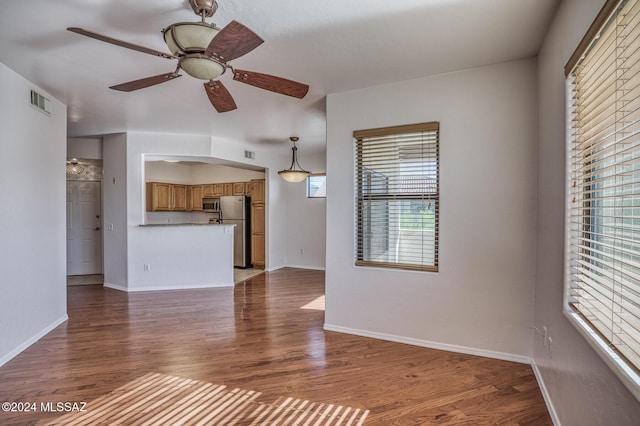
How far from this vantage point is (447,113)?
2889 mm

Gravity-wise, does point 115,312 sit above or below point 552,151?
below

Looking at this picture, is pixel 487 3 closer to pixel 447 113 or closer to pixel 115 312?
pixel 447 113

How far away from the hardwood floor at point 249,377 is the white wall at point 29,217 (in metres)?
0.26

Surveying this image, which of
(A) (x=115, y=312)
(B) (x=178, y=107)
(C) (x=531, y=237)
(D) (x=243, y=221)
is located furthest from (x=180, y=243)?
(C) (x=531, y=237)

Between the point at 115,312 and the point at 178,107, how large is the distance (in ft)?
8.78

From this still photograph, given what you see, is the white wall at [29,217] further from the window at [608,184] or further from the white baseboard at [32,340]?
the window at [608,184]

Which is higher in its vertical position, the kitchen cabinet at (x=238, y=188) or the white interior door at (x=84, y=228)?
the kitchen cabinet at (x=238, y=188)

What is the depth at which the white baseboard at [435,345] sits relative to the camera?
2691 millimetres

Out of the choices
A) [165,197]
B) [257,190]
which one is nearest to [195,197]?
[165,197]

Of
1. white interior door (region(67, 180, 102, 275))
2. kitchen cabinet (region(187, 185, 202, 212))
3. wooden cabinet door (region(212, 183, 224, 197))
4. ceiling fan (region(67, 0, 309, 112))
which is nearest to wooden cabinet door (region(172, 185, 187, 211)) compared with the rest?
kitchen cabinet (region(187, 185, 202, 212))

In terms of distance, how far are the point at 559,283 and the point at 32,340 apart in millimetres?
4439

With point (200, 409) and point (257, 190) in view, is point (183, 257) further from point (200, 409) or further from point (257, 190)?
point (200, 409)

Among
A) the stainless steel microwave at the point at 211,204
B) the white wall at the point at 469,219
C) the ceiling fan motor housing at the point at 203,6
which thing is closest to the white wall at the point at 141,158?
the stainless steel microwave at the point at 211,204

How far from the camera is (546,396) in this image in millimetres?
2123
